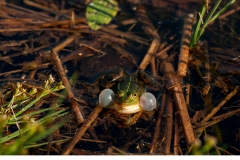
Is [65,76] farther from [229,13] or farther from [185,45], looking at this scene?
[229,13]

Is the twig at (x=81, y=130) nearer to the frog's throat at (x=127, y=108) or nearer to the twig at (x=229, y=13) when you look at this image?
the frog's throat at (x=127, y=108)

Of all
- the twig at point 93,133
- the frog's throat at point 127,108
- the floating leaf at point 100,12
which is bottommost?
the twig at point 93,133

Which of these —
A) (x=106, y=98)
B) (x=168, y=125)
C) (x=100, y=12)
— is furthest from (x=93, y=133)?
(x=100, y=12)

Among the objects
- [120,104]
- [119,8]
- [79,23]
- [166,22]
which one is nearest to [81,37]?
[79,23]

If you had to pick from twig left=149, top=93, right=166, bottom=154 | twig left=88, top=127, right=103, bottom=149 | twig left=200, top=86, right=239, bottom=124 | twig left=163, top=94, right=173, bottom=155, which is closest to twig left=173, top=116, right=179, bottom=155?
twig left=163, top=94, right=173, bottom=155

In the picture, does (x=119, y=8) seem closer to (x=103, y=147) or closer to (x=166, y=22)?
(x=166, y=22)

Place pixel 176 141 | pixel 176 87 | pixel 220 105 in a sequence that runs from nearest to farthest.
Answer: pixel 176 141 → pixel 220 105 → pixel 176 87

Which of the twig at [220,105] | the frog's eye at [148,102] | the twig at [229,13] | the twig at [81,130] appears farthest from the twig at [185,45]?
the twig at [81,130]
